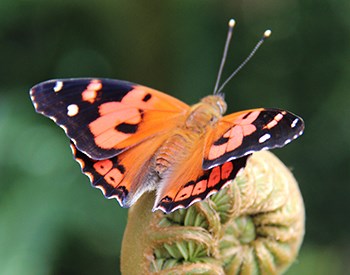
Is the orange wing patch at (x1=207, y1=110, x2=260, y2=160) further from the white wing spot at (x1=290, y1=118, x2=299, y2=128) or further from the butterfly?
the white wing spot at (x1=290, y1=118, x2=299, y2=128)

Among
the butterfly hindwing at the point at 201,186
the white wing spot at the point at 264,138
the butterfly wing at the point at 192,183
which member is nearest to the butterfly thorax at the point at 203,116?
the butterfly wing at the point at 192,183

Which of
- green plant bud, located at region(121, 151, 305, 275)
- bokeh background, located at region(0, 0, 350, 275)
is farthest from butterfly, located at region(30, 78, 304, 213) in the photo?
bokeh background, located at region(0, 0, 350, 275)

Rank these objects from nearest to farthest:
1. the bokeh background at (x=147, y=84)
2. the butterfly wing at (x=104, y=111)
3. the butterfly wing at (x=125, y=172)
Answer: the butterfly wing at (x=125, y=172), the butterfly wing at (x=104, y=111), the bokeh background at (x=147, y=84)

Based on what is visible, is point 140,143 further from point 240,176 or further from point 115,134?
point 240,176

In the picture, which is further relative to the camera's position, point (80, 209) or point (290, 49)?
point (290, 49)

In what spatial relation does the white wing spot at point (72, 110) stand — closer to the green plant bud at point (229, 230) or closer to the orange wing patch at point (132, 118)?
the orange wing patch at point (132, 118)

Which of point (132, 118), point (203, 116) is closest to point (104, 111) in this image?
point (132, 118)

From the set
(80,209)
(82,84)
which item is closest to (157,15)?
(80,209)
